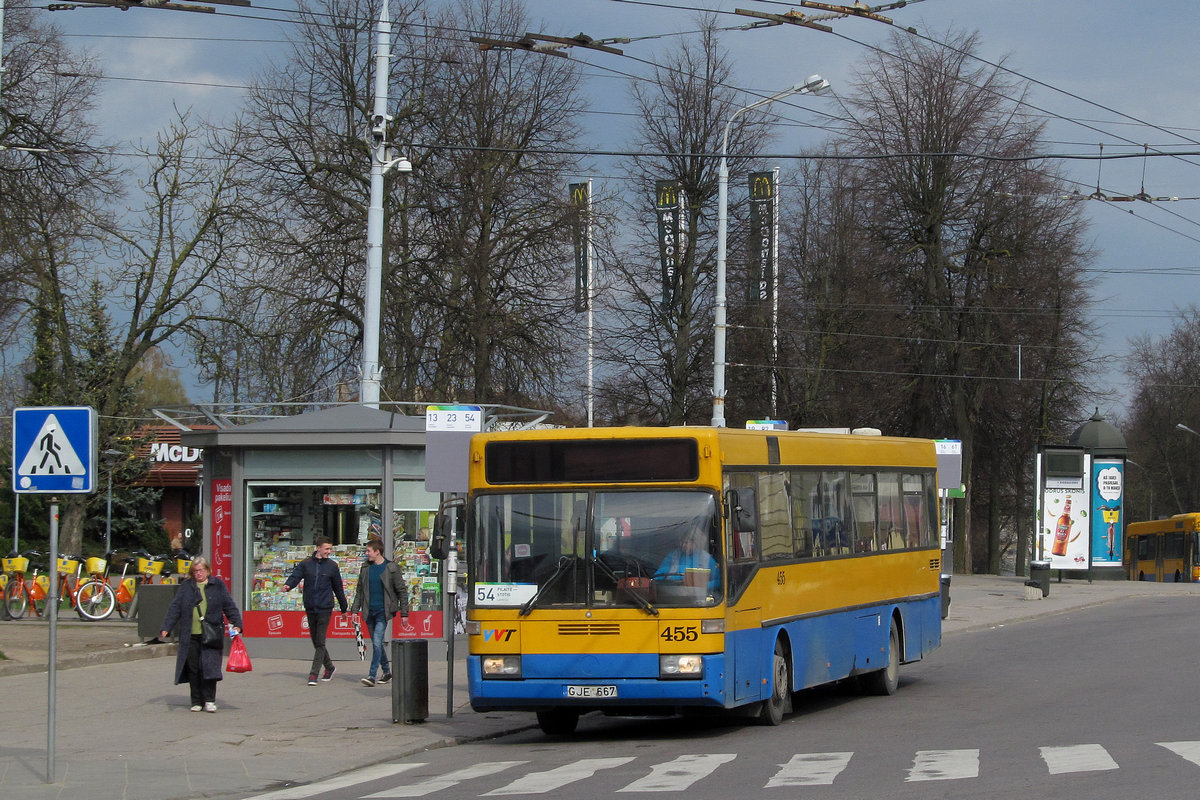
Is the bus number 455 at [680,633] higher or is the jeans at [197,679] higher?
the bus number 455 at [680,633]

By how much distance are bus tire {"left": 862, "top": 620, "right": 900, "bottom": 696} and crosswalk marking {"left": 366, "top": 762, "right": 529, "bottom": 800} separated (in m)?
6.43

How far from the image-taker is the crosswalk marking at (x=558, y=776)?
1038cm

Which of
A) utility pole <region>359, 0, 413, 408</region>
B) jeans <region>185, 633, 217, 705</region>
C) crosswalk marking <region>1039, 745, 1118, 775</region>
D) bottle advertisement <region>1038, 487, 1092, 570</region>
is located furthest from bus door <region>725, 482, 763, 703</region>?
bottle advertisement <region>1038, 487, 1092, 570</region>

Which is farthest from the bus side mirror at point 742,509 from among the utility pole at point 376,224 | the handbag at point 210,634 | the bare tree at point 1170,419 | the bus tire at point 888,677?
the bare tree at point 1170,419

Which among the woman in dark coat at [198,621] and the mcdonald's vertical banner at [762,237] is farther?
the mcdonald's vertical banner at [762,237]

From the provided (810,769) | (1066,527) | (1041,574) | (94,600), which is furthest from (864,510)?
(1066,527)

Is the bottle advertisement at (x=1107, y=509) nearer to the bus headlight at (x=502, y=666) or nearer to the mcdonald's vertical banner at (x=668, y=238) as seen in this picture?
the mcdonald's vertical banner at (x=668, y=238)

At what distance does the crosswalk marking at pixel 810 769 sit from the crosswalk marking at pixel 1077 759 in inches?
57.4

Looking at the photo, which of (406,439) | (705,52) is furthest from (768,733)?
(705,52)

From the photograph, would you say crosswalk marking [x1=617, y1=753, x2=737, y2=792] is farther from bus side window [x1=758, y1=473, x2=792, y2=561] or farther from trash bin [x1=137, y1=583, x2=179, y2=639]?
trash bin [x1=137, y1=583, x2=179, y2=639]

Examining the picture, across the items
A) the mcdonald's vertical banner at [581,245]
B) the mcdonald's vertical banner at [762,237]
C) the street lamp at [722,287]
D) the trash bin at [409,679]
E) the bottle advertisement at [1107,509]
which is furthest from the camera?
the bottle advertisement at [1107,509]

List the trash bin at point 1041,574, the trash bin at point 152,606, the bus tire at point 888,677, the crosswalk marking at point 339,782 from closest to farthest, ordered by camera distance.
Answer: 1. the crosswalk marking at point 339,782
2. the bus tire at point 888,677
3. the trash bin at point 152,606
4. the trash bin at point 1041,574

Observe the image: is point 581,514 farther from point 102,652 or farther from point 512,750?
point 102,652

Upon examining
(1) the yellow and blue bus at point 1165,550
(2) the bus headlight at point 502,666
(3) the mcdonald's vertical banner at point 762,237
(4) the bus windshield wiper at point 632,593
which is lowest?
(1) the yellow and blue bus at point 1165,550
